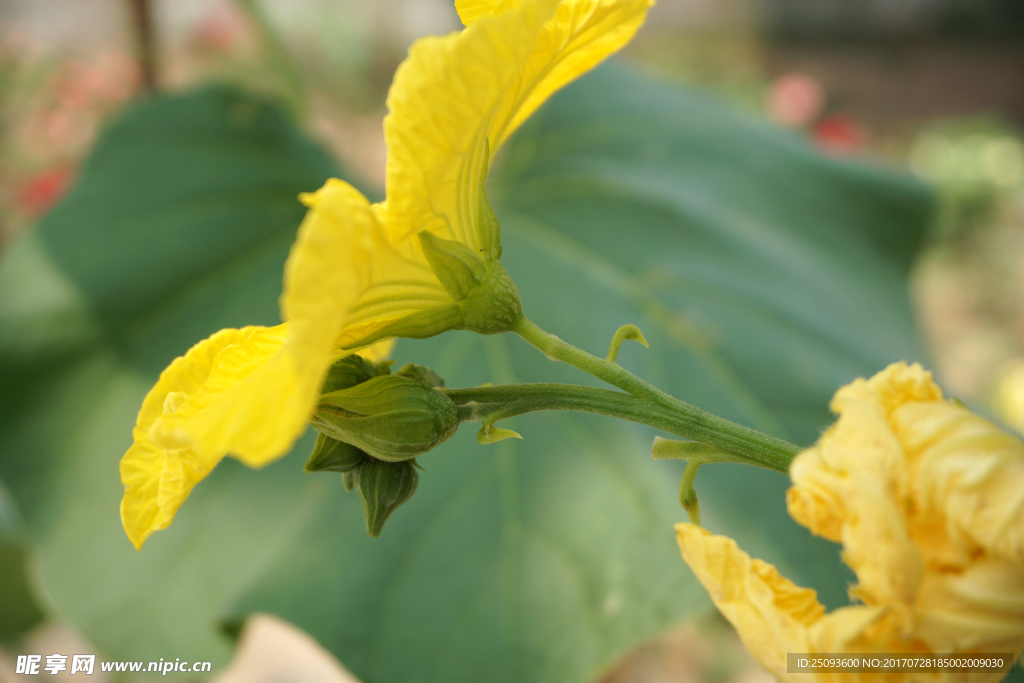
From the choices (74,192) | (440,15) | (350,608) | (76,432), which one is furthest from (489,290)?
(440,15)

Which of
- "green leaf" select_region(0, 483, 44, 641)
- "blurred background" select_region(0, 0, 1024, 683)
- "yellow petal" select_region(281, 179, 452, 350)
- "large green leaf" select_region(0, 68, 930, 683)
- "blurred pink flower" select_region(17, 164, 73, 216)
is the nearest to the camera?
"yellow petal" select_region(281, 179, 452, 350)

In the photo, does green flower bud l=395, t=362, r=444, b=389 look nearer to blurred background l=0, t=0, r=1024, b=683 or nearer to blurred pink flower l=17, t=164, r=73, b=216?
blurred background l=0, t=0, r=1024, b=683

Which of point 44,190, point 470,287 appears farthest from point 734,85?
point 470,287

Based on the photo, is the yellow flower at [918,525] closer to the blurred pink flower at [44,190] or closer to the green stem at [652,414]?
the green stem at [652,414]

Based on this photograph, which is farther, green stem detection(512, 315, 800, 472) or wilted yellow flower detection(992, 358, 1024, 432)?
wilted yellow flower detection(992, 358, 1024, 432)

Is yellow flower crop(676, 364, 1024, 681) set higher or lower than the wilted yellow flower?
lower

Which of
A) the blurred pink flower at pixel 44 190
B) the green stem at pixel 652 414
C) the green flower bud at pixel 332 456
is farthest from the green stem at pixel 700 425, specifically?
the blurred pink flower at pixel 44 190

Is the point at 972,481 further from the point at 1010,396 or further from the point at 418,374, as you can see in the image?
the point at 1010,396

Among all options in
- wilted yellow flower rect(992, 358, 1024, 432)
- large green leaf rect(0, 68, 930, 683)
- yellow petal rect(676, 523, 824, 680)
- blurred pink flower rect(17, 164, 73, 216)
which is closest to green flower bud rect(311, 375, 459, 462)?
yellow petal rect(676, 523, 824, 680)
